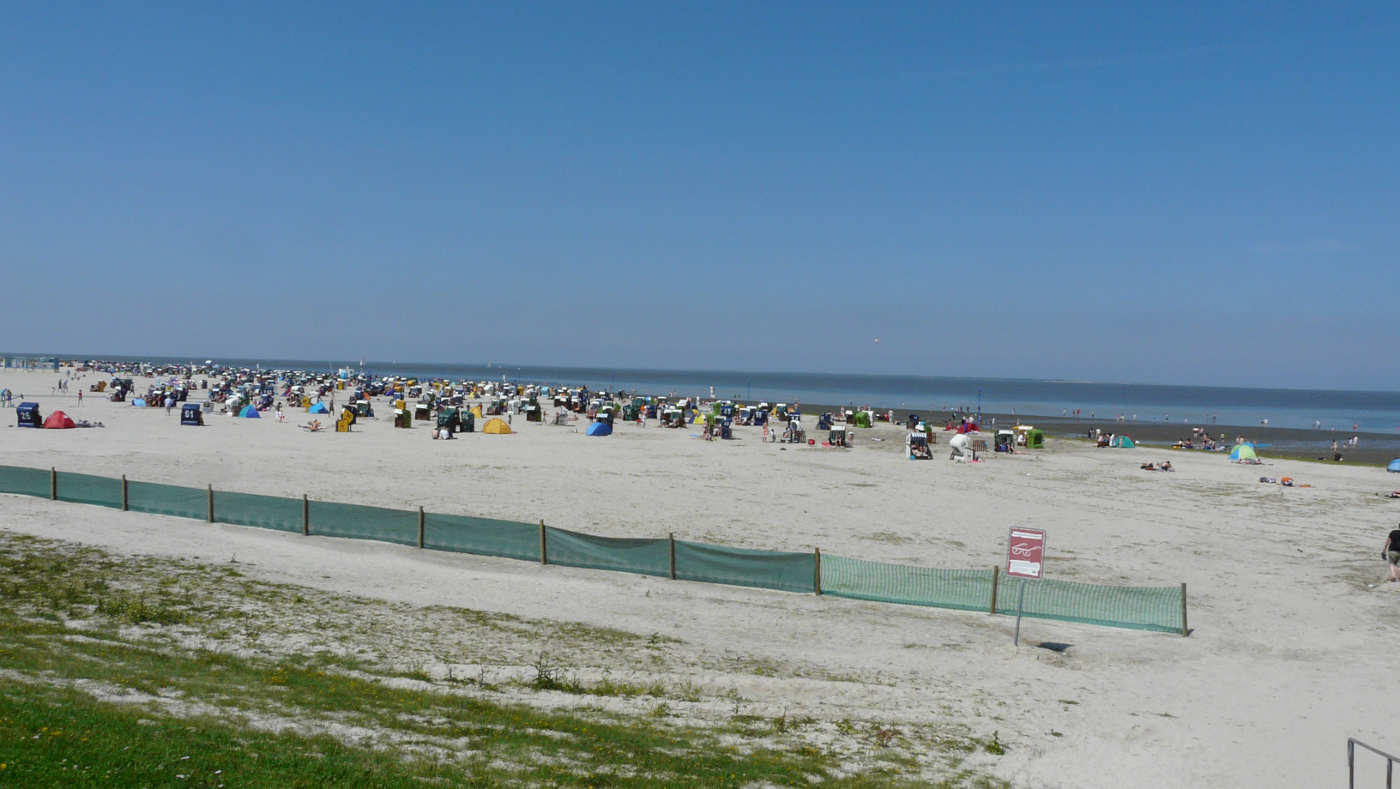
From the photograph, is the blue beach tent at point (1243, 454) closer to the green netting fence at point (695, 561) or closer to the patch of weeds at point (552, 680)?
the green netting fence at point (695, 561)

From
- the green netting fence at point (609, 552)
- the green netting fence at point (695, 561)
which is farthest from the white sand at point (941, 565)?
the green netting fence at point (695, 561)

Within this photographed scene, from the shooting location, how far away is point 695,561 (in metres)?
18.9

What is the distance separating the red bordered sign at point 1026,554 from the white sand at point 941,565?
1.26 m

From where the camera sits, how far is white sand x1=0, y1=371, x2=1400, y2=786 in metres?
11.6

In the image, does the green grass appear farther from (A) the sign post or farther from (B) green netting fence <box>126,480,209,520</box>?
(B) green netting fence <box>126,480,209,520</box>

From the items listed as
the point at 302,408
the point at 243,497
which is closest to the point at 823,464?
the point at 243,497

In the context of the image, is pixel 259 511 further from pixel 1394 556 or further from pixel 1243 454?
pixel 1243 454

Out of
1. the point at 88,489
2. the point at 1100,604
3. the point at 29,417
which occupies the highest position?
the point at 29,417

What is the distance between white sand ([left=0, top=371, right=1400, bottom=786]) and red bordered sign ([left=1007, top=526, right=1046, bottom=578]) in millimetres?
1264

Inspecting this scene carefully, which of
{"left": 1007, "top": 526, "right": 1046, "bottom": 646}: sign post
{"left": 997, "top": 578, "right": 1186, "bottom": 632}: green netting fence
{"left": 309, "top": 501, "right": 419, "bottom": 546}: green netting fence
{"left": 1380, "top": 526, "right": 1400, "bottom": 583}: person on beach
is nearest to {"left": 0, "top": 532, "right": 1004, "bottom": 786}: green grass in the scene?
{"left": 1007, "top": 526, "right": 1046, "bottom": 646}: sign post

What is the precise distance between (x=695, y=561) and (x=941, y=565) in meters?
6.25

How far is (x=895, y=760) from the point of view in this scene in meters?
9.62

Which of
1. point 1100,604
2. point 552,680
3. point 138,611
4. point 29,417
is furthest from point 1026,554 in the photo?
point 29,417

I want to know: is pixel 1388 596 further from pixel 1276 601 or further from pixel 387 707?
pixel 387 707
